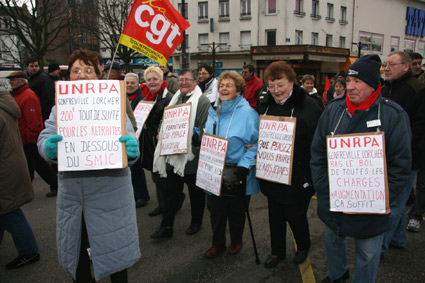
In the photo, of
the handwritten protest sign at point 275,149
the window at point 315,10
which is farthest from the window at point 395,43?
the handwritten protest sign at point 275,149

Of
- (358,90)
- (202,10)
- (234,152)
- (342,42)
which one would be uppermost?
(202,10)

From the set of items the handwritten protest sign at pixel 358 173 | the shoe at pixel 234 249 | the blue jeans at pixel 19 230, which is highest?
the handwritten protest sign at pixel 358 173

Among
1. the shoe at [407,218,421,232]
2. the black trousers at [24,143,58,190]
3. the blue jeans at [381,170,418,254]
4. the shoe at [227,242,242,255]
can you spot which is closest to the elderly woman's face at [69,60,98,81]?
the shoe at [227,242,242,255]

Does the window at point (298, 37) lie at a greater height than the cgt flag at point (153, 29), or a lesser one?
greater

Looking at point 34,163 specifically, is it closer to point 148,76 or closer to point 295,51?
point 148,76

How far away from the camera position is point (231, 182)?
3150 mm

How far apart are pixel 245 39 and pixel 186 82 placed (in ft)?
96.4

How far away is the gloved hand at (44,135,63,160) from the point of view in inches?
85.2

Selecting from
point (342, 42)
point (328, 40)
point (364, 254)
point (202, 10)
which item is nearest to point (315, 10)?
point (328, 40)

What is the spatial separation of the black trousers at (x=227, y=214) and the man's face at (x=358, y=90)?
58.8 inches

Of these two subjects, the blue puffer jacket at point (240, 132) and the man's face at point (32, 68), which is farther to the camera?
the man's face at point (32, 68)

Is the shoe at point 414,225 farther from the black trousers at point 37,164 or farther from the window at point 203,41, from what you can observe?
the window at point 203,41

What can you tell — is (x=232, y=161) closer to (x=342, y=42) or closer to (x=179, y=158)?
(x=179, y=158)

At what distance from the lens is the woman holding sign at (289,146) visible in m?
2.93
